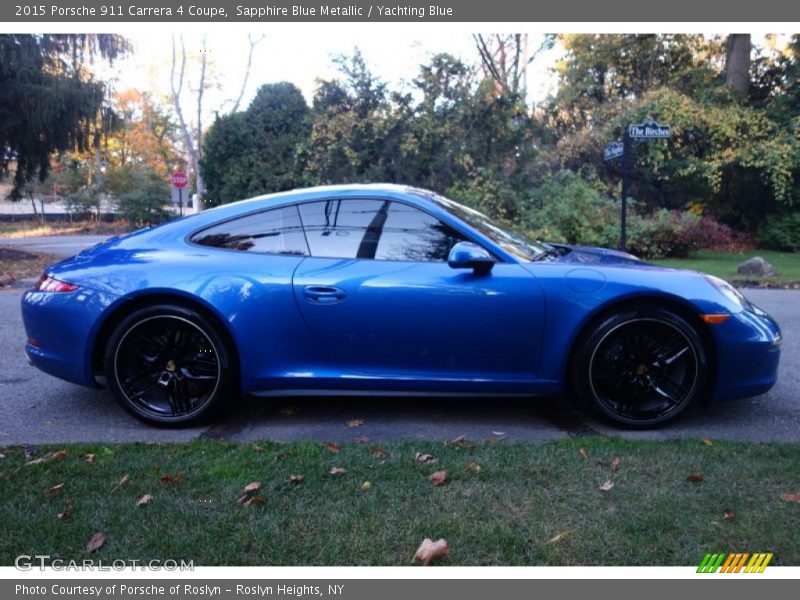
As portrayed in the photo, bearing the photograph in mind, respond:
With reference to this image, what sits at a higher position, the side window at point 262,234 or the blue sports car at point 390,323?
the side window at point 262,234

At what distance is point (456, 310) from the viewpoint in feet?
12.2

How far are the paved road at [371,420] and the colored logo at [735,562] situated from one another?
132 centimetres

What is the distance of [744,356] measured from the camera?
3.76 meters

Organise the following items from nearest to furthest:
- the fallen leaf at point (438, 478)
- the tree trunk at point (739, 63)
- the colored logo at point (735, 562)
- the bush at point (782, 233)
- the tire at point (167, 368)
Answer: the colored logo at point (735, 562) < the fallen leaf at point (438, 478) < the tire at point (167, 368) < the bush at point (782, 233) < the tree trunk at point (739, 63)

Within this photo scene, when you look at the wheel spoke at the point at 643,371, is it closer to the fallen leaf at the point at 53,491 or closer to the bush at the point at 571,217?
the fallen leaf at the point at 53,491

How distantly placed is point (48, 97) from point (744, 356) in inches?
638

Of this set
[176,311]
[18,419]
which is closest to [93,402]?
[18,419]

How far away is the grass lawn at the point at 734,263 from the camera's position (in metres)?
11.8

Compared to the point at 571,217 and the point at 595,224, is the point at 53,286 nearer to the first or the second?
Result: the point at 571,217

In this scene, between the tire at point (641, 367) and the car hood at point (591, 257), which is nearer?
the tire at point (641, 367)

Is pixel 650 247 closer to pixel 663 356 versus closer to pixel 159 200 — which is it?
pixel 663 356

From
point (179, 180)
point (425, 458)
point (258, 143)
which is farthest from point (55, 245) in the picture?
point (425, 458)

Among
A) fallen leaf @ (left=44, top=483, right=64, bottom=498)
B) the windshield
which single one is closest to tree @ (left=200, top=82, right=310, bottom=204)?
the windshield

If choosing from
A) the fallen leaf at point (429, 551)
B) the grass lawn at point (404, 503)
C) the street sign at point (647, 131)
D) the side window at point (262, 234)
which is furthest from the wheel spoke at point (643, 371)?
the street sign at point (647, 131)
